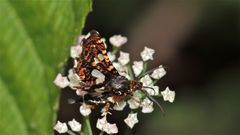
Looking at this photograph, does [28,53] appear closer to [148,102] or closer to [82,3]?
[82,3]

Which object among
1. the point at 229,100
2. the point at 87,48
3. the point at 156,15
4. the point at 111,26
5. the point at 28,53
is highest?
the point at 156,15

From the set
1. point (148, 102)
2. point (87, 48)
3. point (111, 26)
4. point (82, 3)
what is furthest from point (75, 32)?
point (111, 26)

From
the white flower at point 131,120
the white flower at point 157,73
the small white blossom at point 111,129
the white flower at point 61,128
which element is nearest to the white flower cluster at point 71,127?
the white flower at point 61,128

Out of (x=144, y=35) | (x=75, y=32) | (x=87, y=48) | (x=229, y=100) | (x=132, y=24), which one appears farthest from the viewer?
(x=144, y=35)

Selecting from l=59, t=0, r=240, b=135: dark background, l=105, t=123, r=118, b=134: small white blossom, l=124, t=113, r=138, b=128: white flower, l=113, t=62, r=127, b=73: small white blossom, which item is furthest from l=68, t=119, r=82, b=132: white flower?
l=59, t=0, r=240, b=135: dark background

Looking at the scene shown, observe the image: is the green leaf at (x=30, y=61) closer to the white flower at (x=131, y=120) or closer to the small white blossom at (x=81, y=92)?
the small white blossom at (x=81, y=92)

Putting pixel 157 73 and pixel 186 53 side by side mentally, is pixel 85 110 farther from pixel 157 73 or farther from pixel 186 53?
pixel 186 53


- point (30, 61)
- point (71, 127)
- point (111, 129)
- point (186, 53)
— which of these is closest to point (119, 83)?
point (111, 129)

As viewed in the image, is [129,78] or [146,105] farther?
[129,78]
